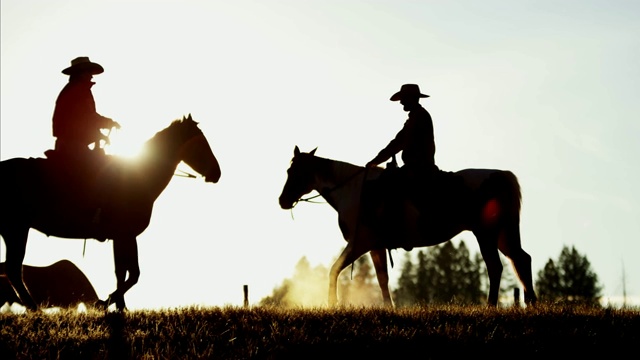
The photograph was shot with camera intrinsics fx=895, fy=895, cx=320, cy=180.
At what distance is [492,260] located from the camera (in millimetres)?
18672

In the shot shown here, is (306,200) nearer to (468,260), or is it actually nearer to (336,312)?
(336,312)

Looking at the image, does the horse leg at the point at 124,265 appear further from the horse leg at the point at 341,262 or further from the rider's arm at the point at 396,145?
the rider's arm at the point at 396,145

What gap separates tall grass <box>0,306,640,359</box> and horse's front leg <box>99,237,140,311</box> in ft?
4.01

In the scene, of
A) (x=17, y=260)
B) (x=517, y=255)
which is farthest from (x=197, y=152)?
(x=517, y=255)

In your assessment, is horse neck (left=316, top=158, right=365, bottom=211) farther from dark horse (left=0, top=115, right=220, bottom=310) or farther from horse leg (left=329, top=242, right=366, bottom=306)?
dark horse (left=0, top=115, right=220, bottom=310)

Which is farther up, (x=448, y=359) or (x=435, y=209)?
(x=435, y=209)

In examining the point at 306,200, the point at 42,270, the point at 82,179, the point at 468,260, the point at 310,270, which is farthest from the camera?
the point at 310,270

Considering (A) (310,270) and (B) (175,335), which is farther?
(A) (310,270)

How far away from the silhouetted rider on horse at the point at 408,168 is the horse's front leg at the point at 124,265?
5439mm

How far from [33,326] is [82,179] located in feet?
12.6


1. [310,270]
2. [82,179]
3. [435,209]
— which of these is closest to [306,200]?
[435,209]

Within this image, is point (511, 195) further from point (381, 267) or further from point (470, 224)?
point (381, 267)

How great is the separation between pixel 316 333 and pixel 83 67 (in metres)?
7.45

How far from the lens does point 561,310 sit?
16.0m
